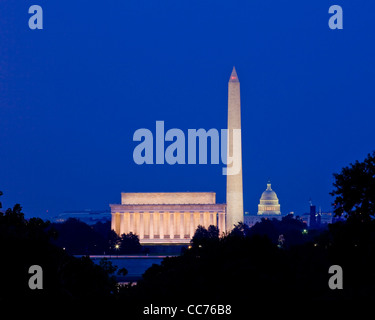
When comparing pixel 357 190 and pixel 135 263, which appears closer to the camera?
pixel 357 190

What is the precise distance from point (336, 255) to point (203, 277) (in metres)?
11.7

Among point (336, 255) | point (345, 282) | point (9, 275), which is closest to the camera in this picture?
point (9, 275)

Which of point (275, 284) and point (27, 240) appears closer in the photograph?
point (275, 284)

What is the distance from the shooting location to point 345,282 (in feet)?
197

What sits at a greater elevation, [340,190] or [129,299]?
[340,190]

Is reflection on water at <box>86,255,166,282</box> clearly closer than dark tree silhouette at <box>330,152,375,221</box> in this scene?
No

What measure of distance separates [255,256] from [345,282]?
5865 mm

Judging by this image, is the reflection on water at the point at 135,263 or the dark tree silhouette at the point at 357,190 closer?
the dark tree silhouette at the point at 357,190
